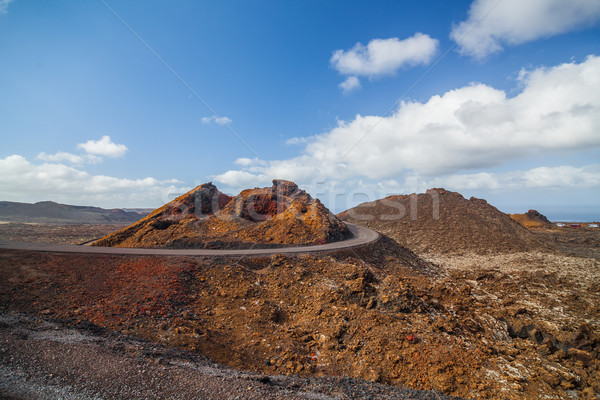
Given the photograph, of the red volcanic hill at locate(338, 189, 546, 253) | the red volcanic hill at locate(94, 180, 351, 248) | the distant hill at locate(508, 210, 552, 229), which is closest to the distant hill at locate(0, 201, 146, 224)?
the red volcanic hill at locate(94, 180, 351, 248)

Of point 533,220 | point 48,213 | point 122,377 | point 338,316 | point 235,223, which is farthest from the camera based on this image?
point 48,213

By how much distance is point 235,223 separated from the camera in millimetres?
27531

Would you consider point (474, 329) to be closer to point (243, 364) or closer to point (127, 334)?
point (243, 364)

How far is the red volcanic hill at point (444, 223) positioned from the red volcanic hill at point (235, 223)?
47.4 feet

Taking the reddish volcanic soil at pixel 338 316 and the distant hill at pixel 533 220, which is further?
the distant hill at pixel 533 220

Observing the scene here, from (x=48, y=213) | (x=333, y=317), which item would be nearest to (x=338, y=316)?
(x=333, y=317)

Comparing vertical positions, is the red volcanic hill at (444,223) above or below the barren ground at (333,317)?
above

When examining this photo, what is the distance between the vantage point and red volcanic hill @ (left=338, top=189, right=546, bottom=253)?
34.6m

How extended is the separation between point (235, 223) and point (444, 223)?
31.1m

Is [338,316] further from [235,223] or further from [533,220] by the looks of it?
[533,220]

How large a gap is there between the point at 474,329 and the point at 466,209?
3930 cm

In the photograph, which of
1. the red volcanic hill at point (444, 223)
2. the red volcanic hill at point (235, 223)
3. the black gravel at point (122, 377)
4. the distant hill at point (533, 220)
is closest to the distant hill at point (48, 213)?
the red volcanic hill at point (235, 223)

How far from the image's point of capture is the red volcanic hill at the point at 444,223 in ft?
113

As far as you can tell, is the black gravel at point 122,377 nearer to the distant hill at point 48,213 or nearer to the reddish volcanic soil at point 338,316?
the reddish volcanic soil at point 338,316
